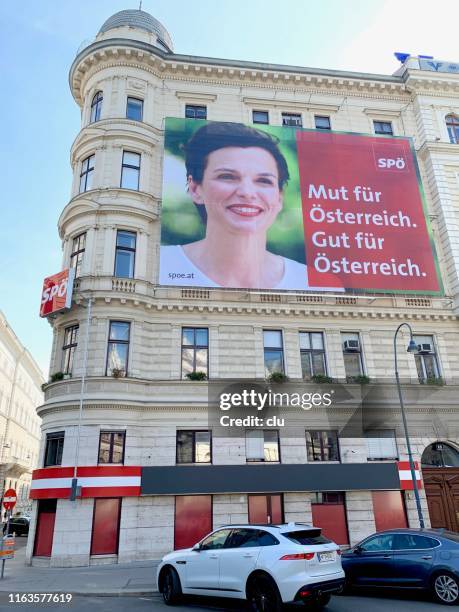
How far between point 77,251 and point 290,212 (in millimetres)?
11339

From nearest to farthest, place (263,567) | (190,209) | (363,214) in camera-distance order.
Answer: (263,567) < (190,209) < (363,214)

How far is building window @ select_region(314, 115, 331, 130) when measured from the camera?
2956cm

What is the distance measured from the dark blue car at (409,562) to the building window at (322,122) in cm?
2432

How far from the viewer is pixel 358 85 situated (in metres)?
30.4

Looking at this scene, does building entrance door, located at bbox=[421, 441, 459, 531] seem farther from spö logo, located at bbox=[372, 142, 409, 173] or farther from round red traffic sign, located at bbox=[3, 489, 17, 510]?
round red traffic sign, located at bbox=[3, 489, 17, 510]

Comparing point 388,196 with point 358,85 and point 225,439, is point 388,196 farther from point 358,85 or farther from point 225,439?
point 225,439

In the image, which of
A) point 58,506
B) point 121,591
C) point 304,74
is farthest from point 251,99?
point 121,591

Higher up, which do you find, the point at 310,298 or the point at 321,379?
the point at 310,298

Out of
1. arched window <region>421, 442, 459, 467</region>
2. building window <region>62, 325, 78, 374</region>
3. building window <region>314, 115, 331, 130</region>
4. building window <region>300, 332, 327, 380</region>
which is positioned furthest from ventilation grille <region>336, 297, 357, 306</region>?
Answer: building window <region>62, 325, 78, 374</region>

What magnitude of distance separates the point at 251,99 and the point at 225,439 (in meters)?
20.2

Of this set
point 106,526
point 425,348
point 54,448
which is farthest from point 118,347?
point 425,348

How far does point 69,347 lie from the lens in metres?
22.1

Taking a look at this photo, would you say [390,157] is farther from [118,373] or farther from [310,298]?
[118,373]

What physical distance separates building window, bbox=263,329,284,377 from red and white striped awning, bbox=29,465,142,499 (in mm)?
7768
